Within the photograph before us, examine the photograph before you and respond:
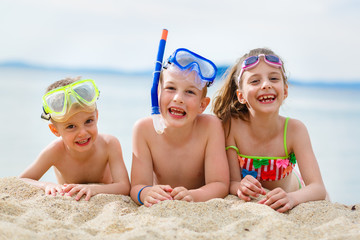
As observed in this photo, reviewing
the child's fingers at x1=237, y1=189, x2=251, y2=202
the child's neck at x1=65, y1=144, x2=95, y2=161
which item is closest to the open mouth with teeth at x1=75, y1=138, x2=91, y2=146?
the child's neck at x1=65, y1=144, x2=95, y2=161

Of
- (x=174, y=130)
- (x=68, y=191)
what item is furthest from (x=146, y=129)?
(x=68, y=191)

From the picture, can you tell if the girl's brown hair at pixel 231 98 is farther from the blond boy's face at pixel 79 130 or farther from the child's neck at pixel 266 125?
the blond boy's face at pixel 79 130

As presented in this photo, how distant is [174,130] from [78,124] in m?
0.80

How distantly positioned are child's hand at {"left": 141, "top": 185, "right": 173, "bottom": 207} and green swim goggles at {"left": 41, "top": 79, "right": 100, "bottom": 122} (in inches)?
36.1

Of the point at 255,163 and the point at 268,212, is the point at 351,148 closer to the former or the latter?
the point at 255,163

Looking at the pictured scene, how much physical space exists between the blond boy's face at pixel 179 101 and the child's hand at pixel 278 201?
2.93 feet

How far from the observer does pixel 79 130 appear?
3.65 metres

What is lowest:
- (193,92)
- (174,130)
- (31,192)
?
(31,192)

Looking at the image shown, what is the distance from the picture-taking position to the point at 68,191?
3.42 meters

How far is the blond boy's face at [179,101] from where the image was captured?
354cm

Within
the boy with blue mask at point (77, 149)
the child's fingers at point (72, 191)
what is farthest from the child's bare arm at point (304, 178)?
the child's fingers at point (72, 191)

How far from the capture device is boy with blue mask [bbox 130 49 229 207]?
356 centimetres

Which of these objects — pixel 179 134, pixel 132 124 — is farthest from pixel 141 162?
pixel 132 124

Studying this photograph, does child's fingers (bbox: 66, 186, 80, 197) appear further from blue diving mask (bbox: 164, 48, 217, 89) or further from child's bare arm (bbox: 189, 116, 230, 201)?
blue diving mask (bbox: 164, 48, 217, 89)
